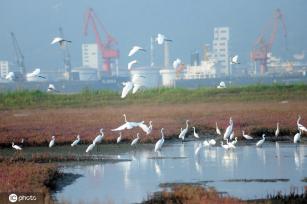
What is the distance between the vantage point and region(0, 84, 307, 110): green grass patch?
4472 centimetres

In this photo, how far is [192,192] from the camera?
1455cm

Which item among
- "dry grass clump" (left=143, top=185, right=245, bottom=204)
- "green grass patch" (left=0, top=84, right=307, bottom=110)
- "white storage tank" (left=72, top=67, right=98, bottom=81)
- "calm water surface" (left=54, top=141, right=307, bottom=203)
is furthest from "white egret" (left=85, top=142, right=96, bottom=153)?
"white storage tank" (left=72, top=67, right=98, bottom=81)

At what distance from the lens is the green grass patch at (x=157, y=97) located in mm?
44719

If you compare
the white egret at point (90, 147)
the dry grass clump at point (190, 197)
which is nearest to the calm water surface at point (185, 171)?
the white egret at point (90, 147)

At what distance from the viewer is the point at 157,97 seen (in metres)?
47.2

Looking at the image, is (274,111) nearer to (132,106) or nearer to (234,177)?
(132,106)

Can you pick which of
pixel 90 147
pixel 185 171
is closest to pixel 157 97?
pixel 90 147

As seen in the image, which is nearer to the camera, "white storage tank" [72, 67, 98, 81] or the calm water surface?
the calm water surface

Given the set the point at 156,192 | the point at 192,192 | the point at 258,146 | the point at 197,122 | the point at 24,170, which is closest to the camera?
the point at 192,192

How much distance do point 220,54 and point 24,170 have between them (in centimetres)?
13793

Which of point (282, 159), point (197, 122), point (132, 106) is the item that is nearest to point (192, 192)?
point (282, 159)

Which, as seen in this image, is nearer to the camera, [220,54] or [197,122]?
[197,122]

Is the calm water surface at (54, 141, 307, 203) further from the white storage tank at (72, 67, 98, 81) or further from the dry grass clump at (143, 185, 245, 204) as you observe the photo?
the white storage tank at (72, 67, 98, 81)

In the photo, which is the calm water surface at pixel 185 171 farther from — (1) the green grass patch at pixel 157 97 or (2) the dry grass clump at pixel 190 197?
(1) the green grass patch at pixel 157 97
